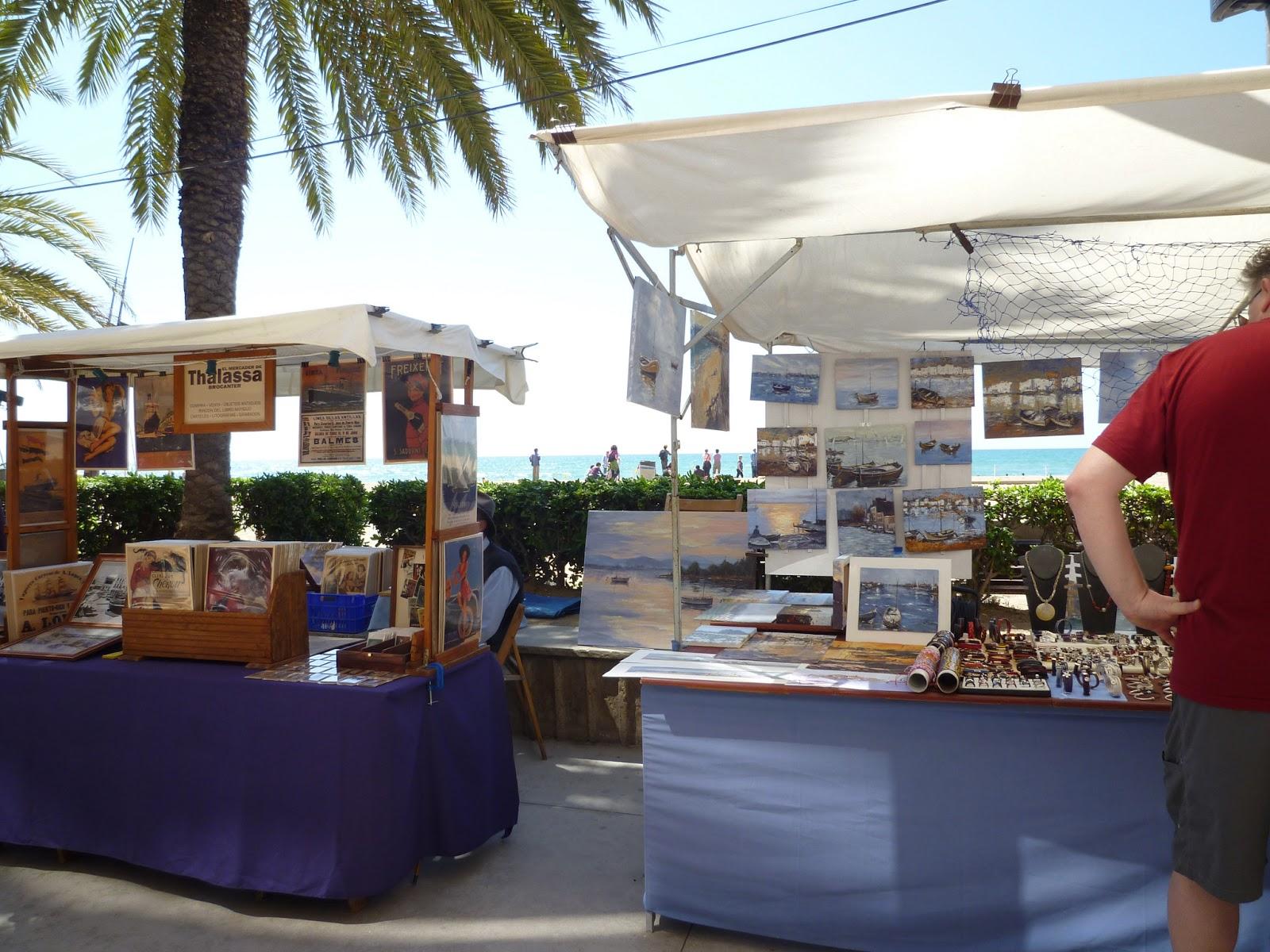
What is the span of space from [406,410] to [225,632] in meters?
1.02

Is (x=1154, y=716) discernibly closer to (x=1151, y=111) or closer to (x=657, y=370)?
(x=1151, y=111)

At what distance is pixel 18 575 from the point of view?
153 inches

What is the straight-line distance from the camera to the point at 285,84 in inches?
342

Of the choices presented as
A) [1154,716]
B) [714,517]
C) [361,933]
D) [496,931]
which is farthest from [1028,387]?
[361,933]

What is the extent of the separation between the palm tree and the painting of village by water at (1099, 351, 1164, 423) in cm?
424

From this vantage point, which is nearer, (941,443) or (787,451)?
(941,443)

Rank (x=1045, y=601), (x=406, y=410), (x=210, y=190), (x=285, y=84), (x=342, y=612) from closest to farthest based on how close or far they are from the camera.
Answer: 1. (x=406, y=410)
2. (x=1045, y=601)
3. (x=342, y=612)
4. (x=210, y=190)
5. (x=285, y=84)

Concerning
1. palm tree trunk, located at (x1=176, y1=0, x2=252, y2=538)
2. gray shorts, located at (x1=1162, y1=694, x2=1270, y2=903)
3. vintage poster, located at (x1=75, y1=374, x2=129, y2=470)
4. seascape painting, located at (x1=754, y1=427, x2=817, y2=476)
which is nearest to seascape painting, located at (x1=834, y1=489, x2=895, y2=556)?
seascape painting, located at (x1=754, y1=427, x2=817, y2=476)

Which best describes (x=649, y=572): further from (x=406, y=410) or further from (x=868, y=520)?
(x=406, y=410)

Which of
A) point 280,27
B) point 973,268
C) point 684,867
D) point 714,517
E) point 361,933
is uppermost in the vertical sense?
point 280,27

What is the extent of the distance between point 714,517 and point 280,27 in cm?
594

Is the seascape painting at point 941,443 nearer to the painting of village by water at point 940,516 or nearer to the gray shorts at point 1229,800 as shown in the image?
the painting of village by water at point 940,516

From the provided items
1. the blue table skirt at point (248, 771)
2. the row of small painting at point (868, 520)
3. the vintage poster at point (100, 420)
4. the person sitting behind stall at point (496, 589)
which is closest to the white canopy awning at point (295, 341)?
the vintage poster at point (100, 420)

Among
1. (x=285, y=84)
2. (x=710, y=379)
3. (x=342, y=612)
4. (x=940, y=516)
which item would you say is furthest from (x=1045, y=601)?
(x=285, y=84)
